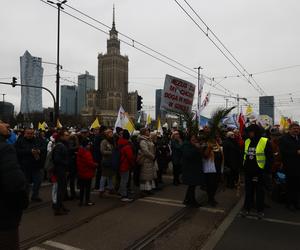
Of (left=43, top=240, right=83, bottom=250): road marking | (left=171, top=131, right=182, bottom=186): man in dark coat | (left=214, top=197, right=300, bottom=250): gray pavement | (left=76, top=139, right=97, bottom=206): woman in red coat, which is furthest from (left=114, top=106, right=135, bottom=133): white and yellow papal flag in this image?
(left=43, top=240, right=83, bottom=250): road marking

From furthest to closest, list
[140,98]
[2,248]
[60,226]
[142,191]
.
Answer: [140,98]
[142,191]
[60,226]
[2,248]

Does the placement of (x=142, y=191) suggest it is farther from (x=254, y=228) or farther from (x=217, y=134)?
(x=254, y=228)

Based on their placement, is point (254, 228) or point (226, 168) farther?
point (226, 168)

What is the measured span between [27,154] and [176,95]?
5.73 meters

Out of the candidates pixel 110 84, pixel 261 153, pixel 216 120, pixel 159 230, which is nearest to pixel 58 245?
pixel 159 230

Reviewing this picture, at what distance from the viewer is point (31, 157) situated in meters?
8.91

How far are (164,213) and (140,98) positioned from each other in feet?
45.7

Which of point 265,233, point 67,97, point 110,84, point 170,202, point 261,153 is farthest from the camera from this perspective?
point 110,84

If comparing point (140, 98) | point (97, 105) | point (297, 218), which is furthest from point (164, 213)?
point (97, 105)

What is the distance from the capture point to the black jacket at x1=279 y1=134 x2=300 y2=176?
26.3ft

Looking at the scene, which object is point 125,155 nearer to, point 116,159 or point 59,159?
point 116,159

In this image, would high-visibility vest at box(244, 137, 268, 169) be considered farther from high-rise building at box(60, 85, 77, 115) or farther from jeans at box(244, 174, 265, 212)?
high-rise building at box(60, 85, 77, 115)

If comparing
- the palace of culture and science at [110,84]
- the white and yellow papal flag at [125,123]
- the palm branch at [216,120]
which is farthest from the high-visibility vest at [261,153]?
the palace of culture and science at [110,84]

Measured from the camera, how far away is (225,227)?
6.57 meters
